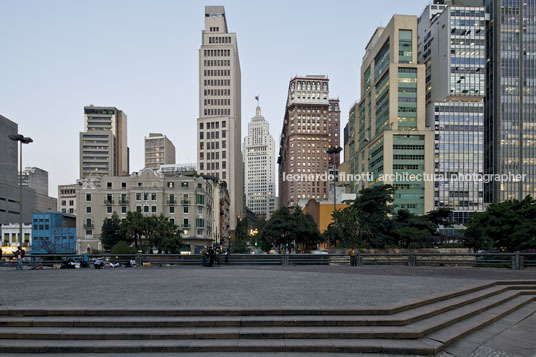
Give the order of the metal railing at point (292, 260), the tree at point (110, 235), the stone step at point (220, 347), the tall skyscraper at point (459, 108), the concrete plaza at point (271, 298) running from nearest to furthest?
the stone step at point (220, 347) < the concrete plaza at point (271, 298) < the metal railing at point (292, 260) < the tree at point (110, 235) < the tall skyscraper at point (459, 108)

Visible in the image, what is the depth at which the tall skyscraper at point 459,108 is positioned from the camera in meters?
104

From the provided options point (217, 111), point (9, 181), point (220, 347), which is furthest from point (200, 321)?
point (9, 181)

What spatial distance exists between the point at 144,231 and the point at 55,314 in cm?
4817

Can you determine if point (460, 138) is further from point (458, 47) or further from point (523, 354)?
point (523, 354)

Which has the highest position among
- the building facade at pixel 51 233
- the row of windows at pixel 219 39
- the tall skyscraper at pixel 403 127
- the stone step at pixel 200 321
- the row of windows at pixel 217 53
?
the row of windows at pixel 219 39

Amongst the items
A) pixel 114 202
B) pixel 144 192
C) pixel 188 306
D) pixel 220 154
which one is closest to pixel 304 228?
pixel 144 192

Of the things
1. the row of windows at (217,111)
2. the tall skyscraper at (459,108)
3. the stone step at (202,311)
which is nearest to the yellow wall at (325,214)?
the tall skyscraper at (459,108)

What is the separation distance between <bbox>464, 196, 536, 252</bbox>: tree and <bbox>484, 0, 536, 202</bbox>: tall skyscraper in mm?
89756

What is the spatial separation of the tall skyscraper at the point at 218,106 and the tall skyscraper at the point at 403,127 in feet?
146

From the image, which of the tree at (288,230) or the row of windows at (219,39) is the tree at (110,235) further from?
the row of windows at (219,39)

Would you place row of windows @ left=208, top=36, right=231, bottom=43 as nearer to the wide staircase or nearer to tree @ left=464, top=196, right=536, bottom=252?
tree @ left=464, top=196, right=536, bottom=252

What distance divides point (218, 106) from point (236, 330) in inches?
4683

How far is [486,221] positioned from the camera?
33750 mm

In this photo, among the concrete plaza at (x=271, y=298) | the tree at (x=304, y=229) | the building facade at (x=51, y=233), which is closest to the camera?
the concrete plaza at (x=271, y=298)
